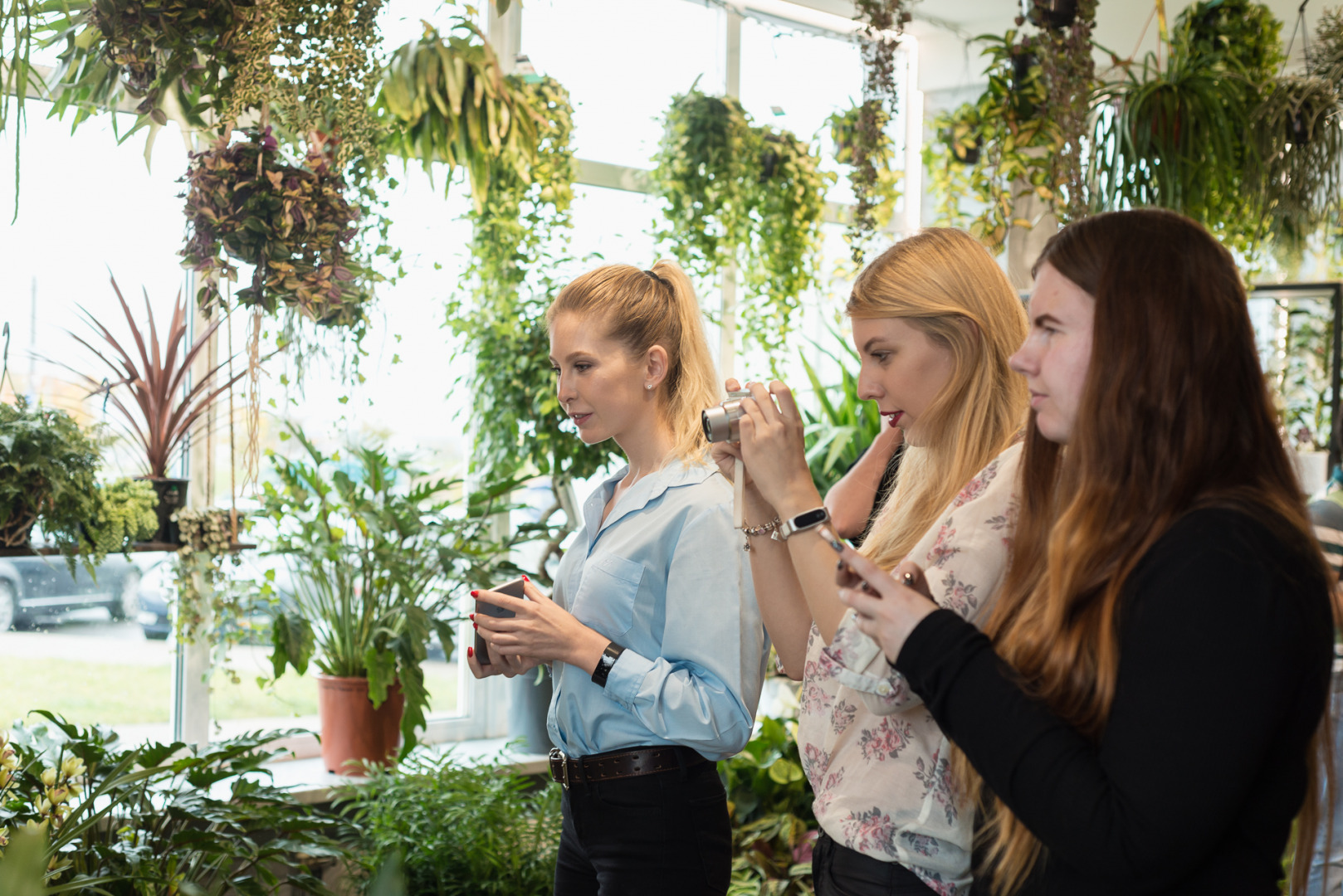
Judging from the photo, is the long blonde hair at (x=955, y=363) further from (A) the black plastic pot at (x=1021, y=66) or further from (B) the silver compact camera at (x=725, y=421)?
(A) the black plastic pot at (x=1021, y=66)

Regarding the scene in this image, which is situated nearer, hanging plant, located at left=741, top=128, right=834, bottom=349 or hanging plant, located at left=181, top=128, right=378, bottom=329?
hanging plant, located at left=181, top=128, right=378, bottom=329

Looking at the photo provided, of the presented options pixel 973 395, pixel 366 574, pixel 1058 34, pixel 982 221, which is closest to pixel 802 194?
pixel 982 221

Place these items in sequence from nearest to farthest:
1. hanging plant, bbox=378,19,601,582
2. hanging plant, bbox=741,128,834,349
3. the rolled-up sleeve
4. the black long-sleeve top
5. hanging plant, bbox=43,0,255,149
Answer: the black long-sleeve top < the rolled-up sleeve < hanging plant, bbox=43,0,255,149 < hanging plant, bbox=378,19,601,582 < hanging plant, bbox=741,128,834,349

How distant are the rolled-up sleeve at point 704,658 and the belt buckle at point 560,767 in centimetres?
15

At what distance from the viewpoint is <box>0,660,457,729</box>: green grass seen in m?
2.71

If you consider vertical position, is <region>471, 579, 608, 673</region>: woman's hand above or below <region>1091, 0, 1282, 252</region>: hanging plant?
below

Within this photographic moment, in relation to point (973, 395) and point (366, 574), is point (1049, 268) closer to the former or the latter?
point (973, 395)

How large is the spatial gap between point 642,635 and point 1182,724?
0.92 m

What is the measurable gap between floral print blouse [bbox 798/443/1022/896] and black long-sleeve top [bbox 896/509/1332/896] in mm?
126

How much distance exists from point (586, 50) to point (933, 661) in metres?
3.28

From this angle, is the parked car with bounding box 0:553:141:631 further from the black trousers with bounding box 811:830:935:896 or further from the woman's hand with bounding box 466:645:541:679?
the black trousers with bounding box 811:830:935:896

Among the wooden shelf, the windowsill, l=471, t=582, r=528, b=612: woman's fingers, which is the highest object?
the wooden shelf

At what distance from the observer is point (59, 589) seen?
9.05 feet

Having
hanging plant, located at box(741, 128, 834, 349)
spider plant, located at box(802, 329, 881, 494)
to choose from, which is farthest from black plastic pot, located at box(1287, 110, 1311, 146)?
spider plant, located at box(802, 329, 881, 494)
